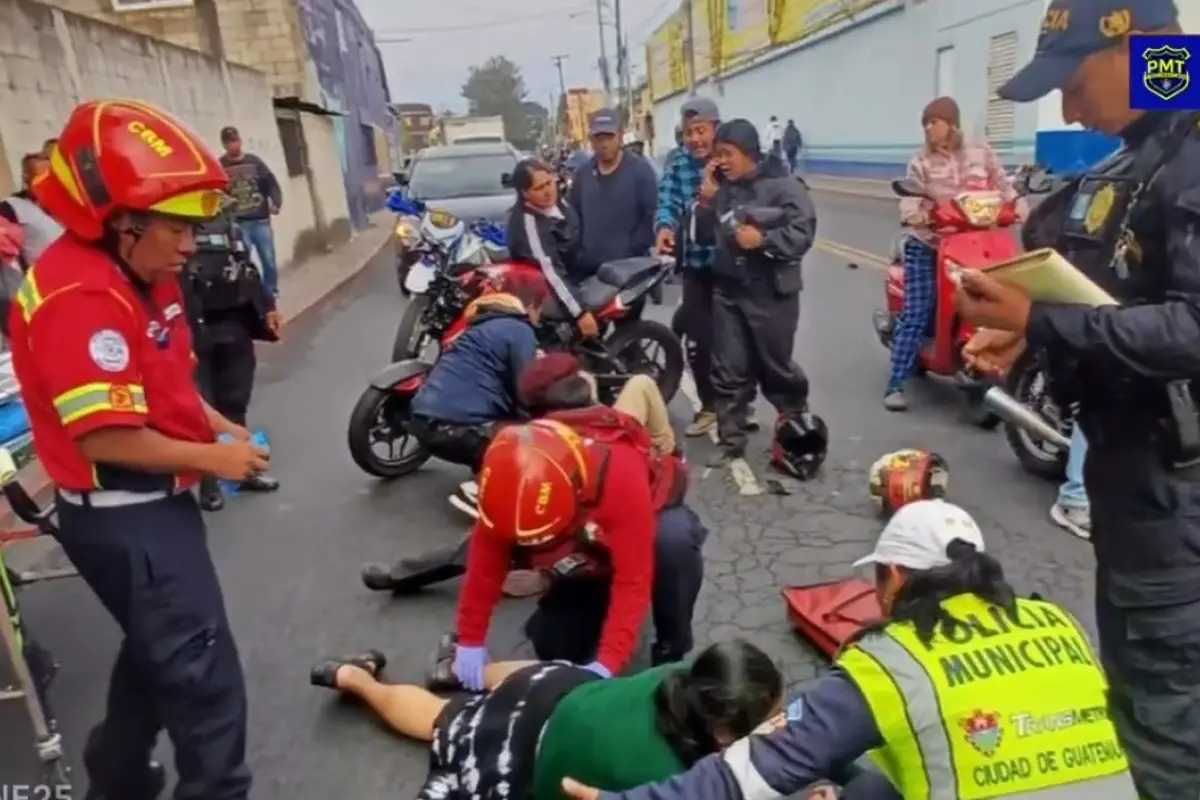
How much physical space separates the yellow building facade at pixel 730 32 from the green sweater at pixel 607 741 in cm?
2497

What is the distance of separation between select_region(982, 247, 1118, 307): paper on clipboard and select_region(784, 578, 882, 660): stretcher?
1679 mm

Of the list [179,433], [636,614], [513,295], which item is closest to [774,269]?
[513,295]

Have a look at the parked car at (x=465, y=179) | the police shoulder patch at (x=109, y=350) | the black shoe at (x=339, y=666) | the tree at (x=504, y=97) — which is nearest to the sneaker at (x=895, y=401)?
the black shoe at (x=339, y=666)

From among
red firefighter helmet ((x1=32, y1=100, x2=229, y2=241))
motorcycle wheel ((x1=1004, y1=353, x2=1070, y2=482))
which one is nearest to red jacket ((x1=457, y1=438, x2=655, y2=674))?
red firefighter helmet ((x1=32, y1=100, x2=229, y2=241))

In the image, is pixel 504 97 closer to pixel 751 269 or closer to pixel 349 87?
pixel 349 87

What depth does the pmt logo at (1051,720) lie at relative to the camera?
179 centimetres

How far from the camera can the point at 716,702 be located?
1.92 meters

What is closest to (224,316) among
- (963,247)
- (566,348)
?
(566,348)

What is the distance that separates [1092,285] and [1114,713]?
1075 mm

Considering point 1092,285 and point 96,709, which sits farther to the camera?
point 96,709

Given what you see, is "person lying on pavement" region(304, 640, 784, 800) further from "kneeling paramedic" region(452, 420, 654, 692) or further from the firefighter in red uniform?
the firefighter in red uniform

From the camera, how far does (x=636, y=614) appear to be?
2863 millimetres

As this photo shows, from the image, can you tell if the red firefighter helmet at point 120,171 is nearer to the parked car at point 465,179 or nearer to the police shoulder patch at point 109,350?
the police shoulder patch at point 109,350

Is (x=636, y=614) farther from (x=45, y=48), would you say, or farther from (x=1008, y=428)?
(x=45, y=48)
